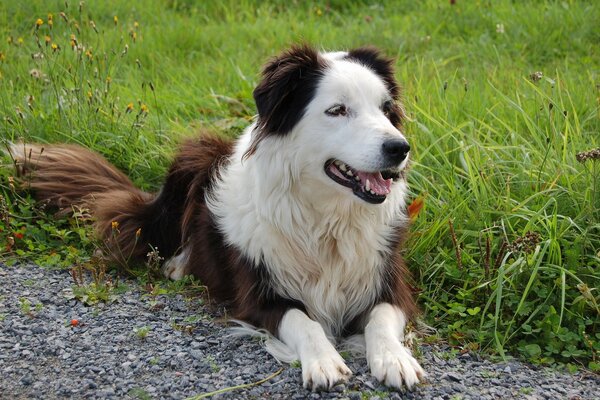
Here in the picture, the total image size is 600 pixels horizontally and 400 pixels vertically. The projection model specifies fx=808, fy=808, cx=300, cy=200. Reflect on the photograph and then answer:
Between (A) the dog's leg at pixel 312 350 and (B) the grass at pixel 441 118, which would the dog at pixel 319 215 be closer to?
(A) the dog's leg at pixel 312 350

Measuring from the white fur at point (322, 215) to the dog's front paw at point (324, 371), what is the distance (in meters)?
0.20

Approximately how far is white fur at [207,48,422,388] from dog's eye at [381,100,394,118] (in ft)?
0.20

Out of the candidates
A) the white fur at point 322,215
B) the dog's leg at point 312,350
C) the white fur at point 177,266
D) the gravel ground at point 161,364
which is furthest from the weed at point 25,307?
the dog's leg at point 312,350

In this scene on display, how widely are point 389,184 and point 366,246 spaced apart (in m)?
0.35

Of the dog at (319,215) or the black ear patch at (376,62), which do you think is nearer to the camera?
the dog at (319,215)

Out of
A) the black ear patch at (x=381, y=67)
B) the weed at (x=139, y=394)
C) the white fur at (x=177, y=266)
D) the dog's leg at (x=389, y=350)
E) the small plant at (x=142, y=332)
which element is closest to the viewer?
the weed at (x=139, y=394)

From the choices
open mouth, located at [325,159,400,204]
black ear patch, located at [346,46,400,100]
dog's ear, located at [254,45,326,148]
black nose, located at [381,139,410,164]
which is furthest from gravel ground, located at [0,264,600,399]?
black ear patch, located at [346,46,400,100]

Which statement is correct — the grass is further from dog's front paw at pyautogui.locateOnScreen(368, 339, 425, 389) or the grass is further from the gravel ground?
dog's front paw at pyautogui.locateOnScreen(368, 339, 425, 389)

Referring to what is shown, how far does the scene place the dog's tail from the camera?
15.0ft

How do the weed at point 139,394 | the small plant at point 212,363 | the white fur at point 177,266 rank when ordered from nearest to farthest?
the weed at point 139,394, the small plant at point 212,363, the white fur at point 177,266

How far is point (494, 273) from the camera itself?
159 inches

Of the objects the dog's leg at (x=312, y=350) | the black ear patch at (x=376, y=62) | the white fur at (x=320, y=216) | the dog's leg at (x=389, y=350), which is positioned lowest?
the dog's leg at (x=312, y=350)

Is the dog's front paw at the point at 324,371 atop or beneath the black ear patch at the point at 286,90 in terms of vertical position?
beneath

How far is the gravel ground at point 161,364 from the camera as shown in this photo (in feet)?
10.4
